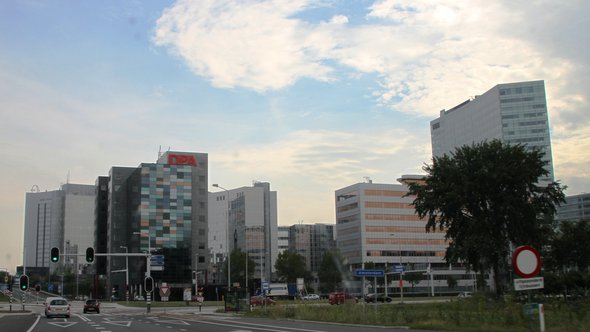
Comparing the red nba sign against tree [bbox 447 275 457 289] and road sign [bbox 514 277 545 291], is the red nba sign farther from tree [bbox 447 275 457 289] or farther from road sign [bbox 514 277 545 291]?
road sign [bbox 514 277 545 291]

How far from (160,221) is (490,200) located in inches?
4321

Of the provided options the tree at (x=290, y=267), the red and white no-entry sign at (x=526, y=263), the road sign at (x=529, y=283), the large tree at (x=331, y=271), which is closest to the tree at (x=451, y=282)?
the large tree at (x=331, y=271)

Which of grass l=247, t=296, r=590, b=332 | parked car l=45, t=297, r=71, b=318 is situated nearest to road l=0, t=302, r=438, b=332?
grass l=247, t=296, r=590, b=332

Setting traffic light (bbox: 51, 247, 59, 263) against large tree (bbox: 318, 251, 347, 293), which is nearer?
traffic light (bbox: 51, 247, 59, 263)

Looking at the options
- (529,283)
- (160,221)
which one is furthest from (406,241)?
(529,283)

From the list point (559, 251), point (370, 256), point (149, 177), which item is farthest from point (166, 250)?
point (559, 251)

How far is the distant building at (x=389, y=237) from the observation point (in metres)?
142

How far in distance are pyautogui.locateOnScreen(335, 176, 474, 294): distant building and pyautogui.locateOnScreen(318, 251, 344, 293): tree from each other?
15.5 ft

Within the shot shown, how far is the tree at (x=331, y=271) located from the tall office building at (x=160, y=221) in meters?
29.9

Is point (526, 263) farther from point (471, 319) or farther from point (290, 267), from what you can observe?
point (290, 267)

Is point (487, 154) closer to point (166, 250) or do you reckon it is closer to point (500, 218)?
point (500, 218)

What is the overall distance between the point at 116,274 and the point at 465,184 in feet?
385

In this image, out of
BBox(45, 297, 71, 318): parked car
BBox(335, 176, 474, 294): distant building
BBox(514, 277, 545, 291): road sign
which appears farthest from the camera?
BBox(335, 176, 474, 294): distant building

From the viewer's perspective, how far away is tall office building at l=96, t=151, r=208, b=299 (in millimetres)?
145625
